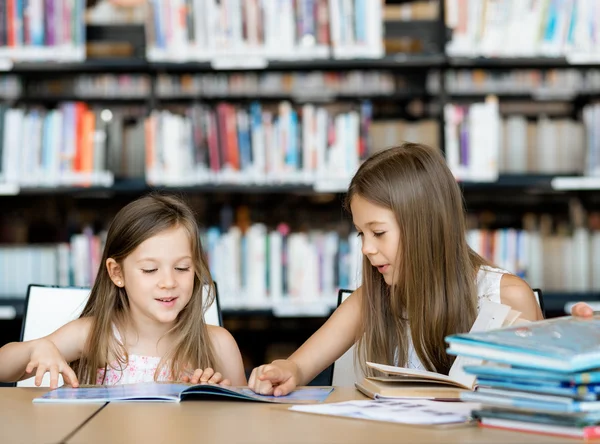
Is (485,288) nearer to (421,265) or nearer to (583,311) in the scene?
(421,265)

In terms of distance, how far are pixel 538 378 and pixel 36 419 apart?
0.65m

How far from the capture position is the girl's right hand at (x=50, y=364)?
1413 millimetres

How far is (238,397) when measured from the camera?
48.9 inches

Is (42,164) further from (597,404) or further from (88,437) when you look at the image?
(597,404)

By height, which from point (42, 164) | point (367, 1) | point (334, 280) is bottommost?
point (334, 280)

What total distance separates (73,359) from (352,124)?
1.69 meters

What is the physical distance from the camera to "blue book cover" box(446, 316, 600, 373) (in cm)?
96

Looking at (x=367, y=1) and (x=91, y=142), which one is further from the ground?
(x=367, y=1)

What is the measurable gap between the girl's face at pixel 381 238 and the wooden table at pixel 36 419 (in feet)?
2.10

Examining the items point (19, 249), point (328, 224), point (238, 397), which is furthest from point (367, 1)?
point (238, 397)

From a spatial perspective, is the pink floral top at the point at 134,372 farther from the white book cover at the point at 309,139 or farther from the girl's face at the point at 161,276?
the white book cover at the point at 309,139

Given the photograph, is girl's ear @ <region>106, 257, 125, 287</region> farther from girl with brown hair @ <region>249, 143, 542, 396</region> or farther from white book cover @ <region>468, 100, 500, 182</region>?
white book cover @ <region>468, 100, 500, 182</region>

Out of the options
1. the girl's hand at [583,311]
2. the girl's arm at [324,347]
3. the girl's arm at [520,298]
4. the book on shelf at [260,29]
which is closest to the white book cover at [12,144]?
the book on shelf at [260,29]

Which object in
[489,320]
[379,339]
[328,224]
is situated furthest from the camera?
[328,224]
